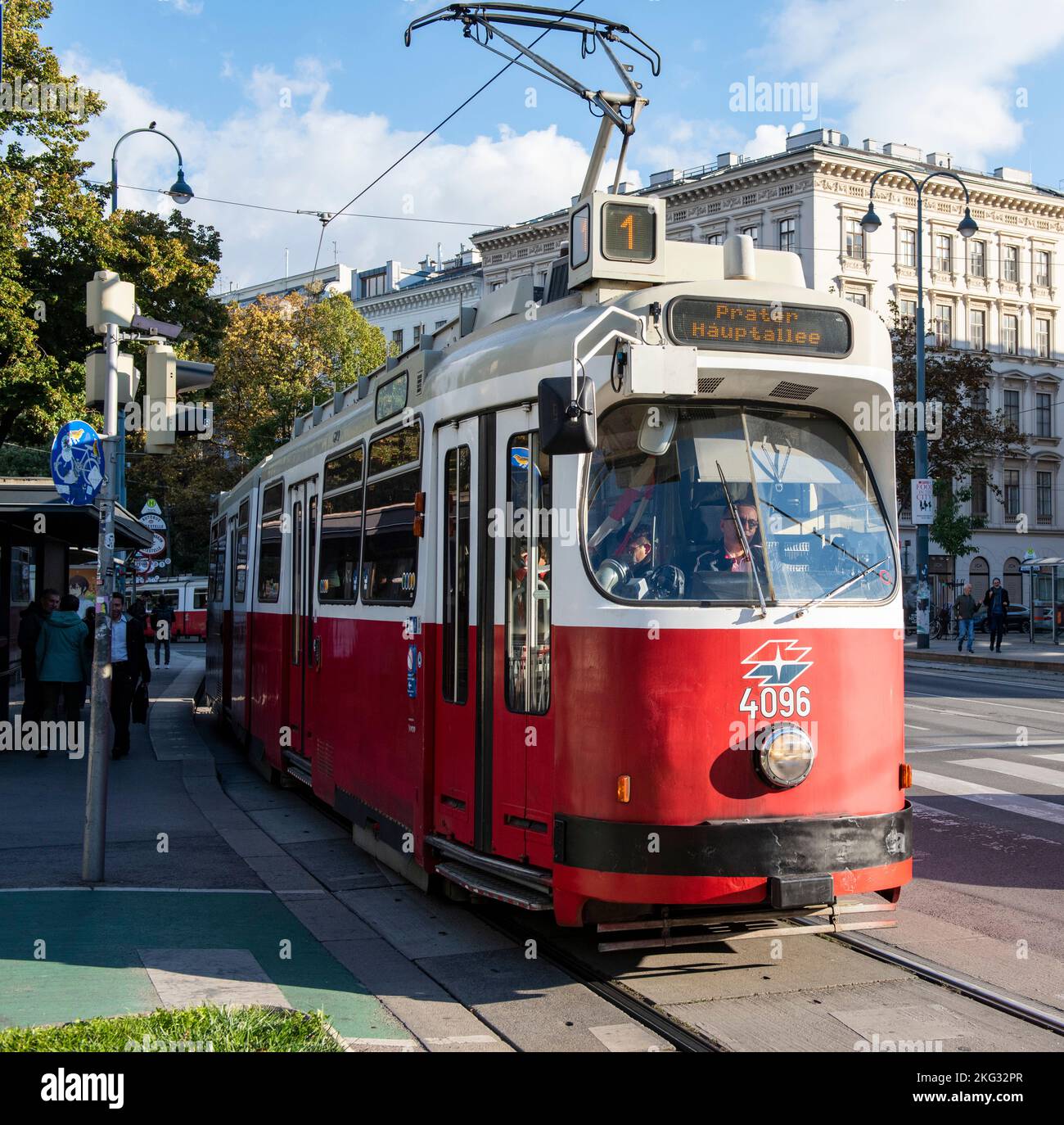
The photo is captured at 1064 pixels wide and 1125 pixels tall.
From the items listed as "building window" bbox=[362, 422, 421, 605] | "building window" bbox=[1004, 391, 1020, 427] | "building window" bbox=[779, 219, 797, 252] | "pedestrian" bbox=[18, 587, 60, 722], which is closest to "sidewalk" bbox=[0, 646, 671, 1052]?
"building window" bbox=[362, 422, 421, 605]

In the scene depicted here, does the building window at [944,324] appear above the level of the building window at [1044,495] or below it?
above

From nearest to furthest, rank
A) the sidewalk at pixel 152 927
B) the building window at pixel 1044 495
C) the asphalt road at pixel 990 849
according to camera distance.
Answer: the sidewalk at pixel 152 927 < the asphalt road at pixel 990 849 < the building window at pixel 1044 495

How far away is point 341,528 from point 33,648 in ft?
26.5

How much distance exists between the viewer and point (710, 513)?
6141 millimetres

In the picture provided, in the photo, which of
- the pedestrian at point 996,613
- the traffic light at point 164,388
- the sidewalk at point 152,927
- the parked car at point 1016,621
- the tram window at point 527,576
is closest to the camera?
the sidewalk at point 152,927

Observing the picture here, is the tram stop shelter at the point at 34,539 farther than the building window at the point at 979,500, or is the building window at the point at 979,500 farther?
the building window at the point at 979,500

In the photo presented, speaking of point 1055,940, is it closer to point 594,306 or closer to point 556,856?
point 556,856

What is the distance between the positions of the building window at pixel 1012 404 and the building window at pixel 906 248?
9571 millimetres

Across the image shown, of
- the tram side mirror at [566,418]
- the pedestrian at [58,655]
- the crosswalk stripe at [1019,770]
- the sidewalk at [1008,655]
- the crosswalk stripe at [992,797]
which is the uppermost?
the tram side mirror at [566,418]

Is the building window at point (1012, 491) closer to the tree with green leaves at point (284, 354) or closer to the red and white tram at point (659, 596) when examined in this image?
the tree with green leaves at point (284, 354)

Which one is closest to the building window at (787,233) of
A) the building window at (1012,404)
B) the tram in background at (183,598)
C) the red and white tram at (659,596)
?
the building window at (1012,404)

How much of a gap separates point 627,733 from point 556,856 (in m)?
0.67

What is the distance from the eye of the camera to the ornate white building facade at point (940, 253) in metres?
56.7

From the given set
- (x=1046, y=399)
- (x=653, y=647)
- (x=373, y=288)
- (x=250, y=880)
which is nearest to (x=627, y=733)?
(x=653, y=647)
